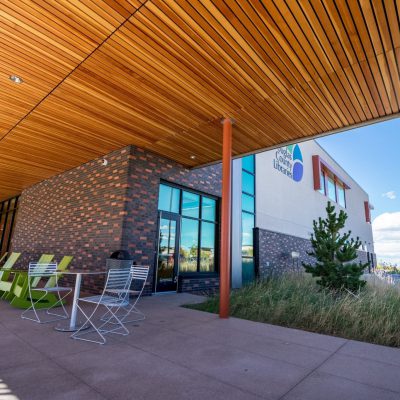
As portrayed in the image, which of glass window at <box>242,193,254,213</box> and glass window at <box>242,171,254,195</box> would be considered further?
glass window at <box>242,171,254,195</box>

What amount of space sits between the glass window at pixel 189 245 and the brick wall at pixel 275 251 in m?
3.61

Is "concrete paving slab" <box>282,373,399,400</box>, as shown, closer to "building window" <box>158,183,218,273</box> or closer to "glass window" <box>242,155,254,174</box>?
"building window" <box>158,183,218,273</box>

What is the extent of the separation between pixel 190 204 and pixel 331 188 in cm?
1460

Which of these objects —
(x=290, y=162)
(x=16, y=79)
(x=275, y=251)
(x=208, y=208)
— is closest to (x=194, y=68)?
(x=16, y=79)

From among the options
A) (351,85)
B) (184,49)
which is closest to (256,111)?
(351,85)

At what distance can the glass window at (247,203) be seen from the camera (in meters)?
11.1

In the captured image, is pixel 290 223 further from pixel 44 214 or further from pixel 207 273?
pixel 44 214

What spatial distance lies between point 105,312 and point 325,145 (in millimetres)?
18762

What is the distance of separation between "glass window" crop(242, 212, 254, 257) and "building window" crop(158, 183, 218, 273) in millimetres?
1863

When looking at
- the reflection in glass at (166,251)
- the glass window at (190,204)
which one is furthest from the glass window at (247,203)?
the reflection in glass at (166,251)

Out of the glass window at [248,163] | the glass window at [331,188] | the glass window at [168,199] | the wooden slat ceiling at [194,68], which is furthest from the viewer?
the glass window at [331,188]

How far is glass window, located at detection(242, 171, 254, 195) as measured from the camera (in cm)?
1129

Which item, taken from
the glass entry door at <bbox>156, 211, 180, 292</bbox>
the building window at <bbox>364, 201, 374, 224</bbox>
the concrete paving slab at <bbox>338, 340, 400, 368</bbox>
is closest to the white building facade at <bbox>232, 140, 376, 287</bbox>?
the glass entry door at <bbox>156, 211, 180, 292</bbox>

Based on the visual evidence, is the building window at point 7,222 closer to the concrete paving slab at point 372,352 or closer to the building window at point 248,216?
the building window at point 248,216
